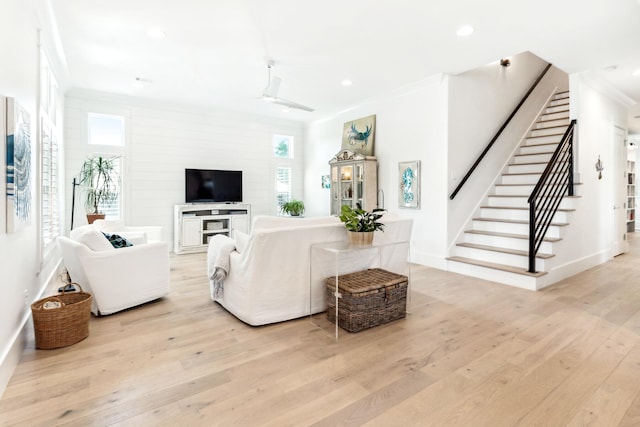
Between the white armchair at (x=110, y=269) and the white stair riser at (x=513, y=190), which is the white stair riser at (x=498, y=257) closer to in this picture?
the white stair riser at (x=513, y=190)

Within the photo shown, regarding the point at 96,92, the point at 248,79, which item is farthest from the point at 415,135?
the point at 96,92

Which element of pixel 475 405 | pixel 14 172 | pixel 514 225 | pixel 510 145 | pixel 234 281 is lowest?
pixel 475 405

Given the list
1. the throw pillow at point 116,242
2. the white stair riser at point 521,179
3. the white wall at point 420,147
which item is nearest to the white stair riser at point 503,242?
the white wall at point 420,147

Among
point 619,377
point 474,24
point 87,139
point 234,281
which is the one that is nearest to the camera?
point 619,377

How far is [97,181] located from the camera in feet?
18.6

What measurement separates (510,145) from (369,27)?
148 inches

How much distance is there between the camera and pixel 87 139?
231 inches

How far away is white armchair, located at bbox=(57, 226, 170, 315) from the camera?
117 inches

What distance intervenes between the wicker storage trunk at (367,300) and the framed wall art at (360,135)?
363 centimetres

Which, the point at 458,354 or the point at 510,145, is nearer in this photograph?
the point at 458,354

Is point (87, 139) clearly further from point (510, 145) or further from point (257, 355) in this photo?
point (510, 145)

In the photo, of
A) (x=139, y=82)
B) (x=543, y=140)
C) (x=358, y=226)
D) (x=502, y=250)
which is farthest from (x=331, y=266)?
(x=543, y=140)

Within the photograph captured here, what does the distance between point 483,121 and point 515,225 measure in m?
1.79

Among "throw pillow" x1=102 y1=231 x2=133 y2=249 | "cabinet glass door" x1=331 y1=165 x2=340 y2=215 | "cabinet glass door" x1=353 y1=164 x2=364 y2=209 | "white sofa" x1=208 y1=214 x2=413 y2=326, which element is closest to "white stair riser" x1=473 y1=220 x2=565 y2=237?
"cabinet glass door" x1=353 y1=164 x2=364 y2=209
